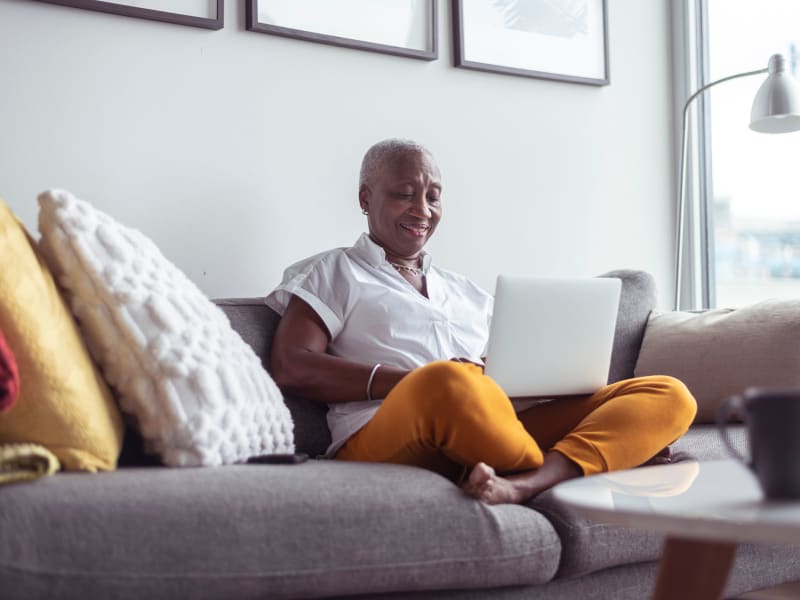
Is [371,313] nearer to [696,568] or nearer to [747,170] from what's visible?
[696,568]

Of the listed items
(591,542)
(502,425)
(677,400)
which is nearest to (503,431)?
(502,425)

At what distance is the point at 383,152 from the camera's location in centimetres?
254

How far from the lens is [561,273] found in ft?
10.5

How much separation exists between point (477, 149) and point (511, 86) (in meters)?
0.25

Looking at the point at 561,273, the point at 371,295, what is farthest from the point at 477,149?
the point at 371,295

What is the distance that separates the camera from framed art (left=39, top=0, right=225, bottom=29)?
2365mm

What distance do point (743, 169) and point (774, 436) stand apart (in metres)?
2.60

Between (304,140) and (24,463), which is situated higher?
(304,140)

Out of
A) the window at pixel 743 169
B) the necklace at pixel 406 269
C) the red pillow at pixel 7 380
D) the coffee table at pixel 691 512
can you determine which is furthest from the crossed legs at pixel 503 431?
the window at pixel 743 169

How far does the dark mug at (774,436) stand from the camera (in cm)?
99

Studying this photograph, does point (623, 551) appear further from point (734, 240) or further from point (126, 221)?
point (734, 240)

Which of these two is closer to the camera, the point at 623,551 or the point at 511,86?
the point at 623,551

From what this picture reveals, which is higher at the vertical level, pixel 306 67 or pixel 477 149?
pixel 306 67

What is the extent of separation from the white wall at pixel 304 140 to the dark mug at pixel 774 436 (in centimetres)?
174
